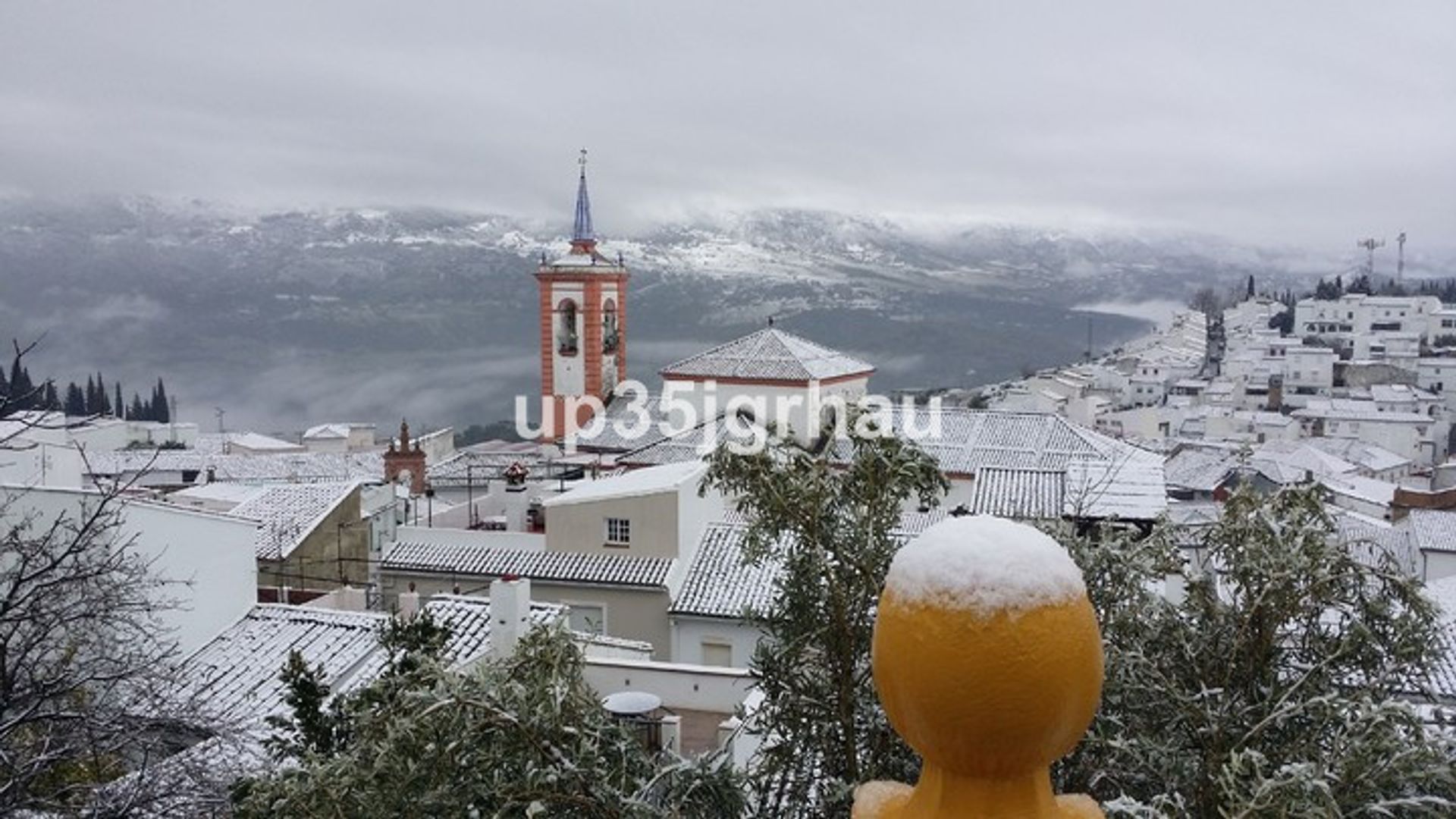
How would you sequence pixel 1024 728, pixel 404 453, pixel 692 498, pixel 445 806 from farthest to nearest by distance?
pixel 404 453, pixel 692 498, pixel 445 806, pixel 1024 728

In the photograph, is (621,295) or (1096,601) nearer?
(1096,601)

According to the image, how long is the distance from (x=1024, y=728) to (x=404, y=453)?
37.1m

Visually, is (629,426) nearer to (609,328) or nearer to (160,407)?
(609,328)

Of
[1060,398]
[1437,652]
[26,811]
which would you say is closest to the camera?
[1437,652]

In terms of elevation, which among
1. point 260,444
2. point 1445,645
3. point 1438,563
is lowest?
point 260,444

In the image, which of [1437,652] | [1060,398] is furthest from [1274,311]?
[1437,652]

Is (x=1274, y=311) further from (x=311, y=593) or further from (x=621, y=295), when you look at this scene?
(x=311, y=593)

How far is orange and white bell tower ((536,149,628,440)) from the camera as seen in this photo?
4909 cm

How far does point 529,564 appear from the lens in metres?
20.7

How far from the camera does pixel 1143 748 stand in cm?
442

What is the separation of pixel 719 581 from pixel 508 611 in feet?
20.6


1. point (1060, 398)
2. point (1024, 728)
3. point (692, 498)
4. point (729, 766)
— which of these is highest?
point (1024, 728)

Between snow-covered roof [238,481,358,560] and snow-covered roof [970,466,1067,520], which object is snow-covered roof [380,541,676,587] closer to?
snow-covered roof [238,481,358,560]

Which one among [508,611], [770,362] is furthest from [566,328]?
[508,611]
